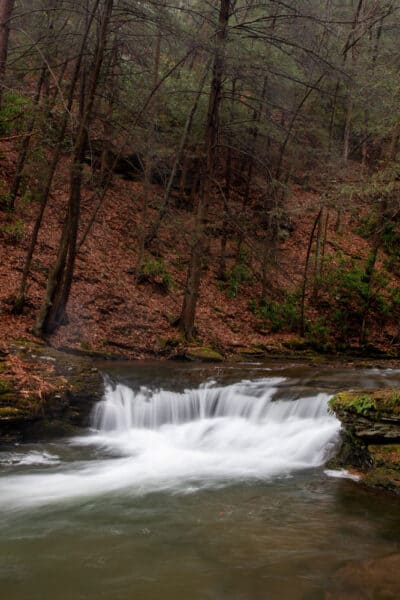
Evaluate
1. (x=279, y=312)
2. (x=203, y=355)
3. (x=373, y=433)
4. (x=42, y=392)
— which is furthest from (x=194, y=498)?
(x=279, y=312)

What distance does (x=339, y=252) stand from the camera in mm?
21125

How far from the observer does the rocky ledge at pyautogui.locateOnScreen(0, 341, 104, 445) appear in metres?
8.55

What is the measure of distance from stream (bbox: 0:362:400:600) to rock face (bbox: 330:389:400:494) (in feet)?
1.13

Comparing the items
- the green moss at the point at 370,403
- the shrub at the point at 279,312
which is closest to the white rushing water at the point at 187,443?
the green moss at the point at 370,403

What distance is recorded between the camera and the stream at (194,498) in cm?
439

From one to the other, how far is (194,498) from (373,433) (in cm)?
269

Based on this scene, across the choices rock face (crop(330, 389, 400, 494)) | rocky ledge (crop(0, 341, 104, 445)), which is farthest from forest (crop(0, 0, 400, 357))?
rock face (crop(330, 389, 400, 494))

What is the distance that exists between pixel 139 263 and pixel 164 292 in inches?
51.3

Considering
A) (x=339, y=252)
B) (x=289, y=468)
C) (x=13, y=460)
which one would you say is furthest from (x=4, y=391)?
(x=339, y=252)

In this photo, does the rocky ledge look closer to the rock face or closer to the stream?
the stream

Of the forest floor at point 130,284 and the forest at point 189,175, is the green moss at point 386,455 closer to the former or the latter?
the forest at point 189,175

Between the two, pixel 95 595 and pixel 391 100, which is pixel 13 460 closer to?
pixel 95 595

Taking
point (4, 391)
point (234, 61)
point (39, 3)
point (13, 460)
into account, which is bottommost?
point (13, 460)

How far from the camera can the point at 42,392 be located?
8.95m
